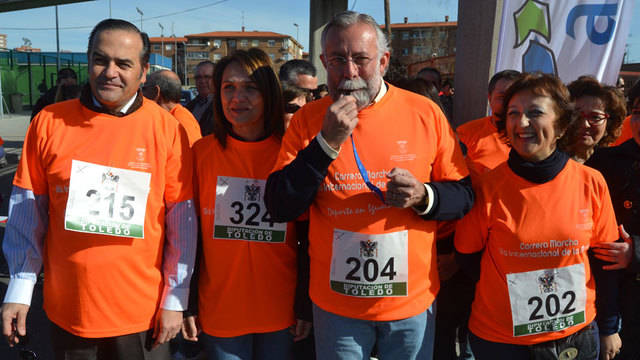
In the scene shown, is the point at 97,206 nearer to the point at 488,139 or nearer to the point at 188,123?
the point at 188,123

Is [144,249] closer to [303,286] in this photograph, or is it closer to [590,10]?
[303,286]

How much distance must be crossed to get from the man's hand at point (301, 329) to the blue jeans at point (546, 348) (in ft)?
2.54

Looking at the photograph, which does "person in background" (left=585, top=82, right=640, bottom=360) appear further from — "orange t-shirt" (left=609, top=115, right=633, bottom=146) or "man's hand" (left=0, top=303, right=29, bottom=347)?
"man's hand" (left=0, top=303, right=29, bottom=347)

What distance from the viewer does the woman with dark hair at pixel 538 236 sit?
1.91m

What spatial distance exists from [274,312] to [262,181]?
1.98ft

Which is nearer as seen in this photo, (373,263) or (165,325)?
(373,263)

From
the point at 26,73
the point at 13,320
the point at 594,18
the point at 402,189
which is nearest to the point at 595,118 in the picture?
the point at 594,18

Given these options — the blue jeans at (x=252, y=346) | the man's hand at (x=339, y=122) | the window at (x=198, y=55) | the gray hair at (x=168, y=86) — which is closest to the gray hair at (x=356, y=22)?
the man's hand at (x=339, y=122)

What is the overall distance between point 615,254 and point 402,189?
43.0 inches

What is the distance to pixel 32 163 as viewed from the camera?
6.12 ft

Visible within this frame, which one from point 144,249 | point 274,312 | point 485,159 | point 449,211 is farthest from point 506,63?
point 144,249

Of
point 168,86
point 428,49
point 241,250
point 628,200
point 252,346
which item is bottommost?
point 252,346

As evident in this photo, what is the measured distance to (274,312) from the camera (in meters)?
2.05

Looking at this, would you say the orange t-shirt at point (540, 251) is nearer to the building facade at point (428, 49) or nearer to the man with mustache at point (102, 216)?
the man with mustache at point (102, 216)
